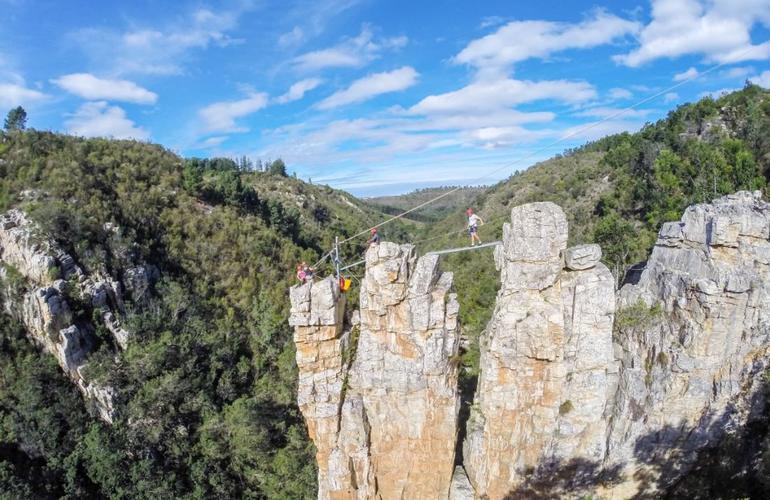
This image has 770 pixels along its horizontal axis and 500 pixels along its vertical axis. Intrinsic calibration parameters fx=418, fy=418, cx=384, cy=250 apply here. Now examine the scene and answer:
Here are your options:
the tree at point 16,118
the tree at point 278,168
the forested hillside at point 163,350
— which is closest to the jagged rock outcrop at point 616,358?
the forested hillside at point 163,350

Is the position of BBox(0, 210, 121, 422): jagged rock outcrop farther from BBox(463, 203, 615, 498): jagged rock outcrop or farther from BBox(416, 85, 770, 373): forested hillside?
BBox(463, 203, 615, 498): jagged rock outcrop

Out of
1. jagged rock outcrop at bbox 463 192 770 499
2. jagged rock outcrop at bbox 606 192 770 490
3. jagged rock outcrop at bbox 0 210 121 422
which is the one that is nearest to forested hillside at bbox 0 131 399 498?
jagged rock outcrop at bbox 0 210 121 422

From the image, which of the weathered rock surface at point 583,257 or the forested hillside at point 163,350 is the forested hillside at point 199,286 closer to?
the forested hillside at point 163,350

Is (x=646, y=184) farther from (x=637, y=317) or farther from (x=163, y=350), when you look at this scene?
(x=163, y=350)

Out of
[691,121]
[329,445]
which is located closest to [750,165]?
[691,121]

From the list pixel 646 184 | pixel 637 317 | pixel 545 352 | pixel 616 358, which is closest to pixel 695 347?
pixel 637 317

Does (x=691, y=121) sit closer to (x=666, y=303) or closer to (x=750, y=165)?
(x=750, y=165)
